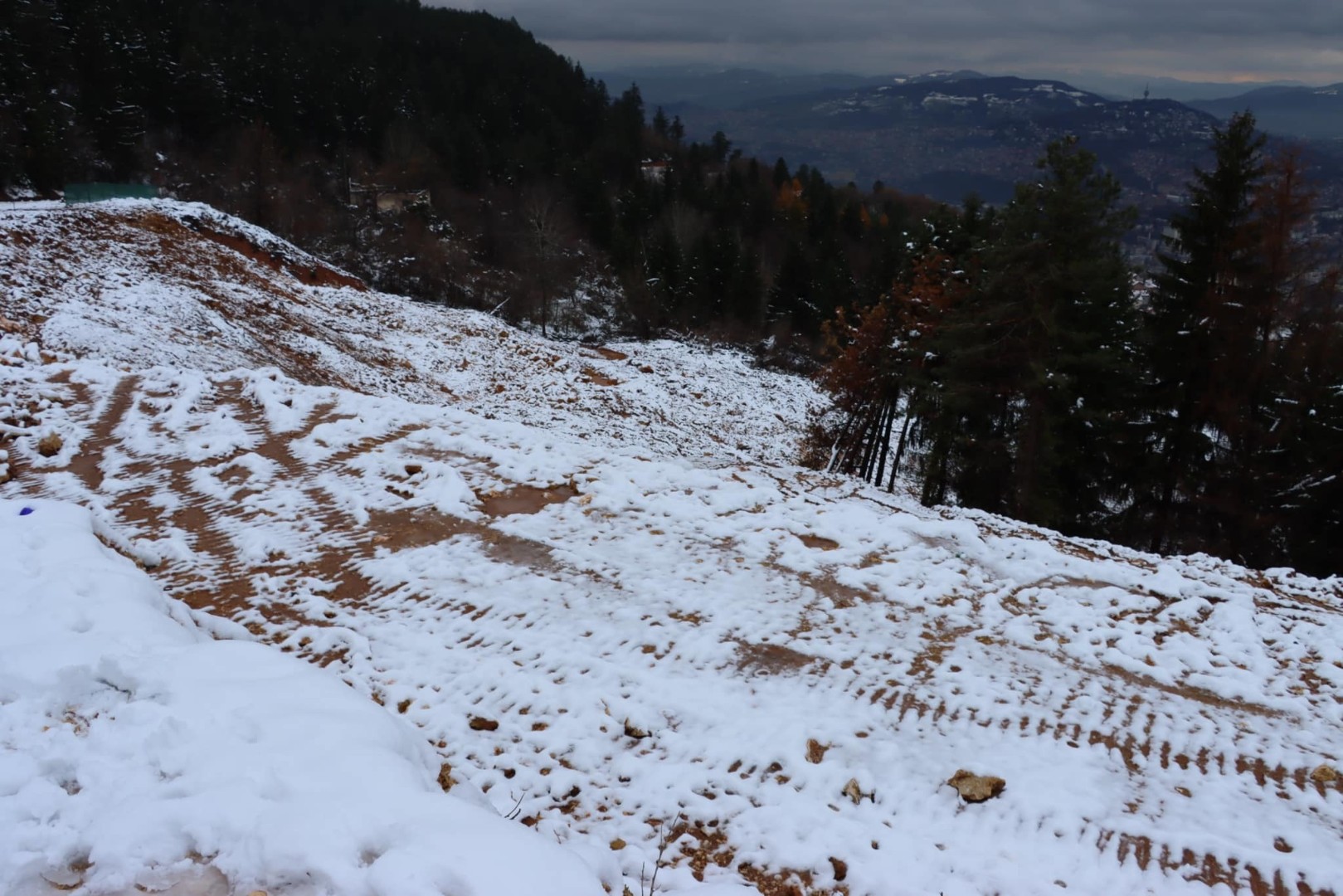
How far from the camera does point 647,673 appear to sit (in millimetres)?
6375

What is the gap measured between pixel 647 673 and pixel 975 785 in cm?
280

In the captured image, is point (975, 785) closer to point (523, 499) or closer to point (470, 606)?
point (470, 606)

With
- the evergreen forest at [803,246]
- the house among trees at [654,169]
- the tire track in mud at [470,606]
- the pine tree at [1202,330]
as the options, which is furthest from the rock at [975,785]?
the house among trees at [654,169]

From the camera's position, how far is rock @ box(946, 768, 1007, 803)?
4.91m

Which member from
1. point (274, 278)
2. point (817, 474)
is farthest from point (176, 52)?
point (817, 474)

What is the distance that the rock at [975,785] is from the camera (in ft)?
16.1

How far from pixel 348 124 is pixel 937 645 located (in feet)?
272

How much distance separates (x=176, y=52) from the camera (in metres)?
64.9

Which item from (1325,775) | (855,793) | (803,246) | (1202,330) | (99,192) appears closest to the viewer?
(855,793)

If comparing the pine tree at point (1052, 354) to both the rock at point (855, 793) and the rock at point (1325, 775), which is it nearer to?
the rock at point (1325, 775)

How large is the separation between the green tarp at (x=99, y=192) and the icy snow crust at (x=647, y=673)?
929 inches

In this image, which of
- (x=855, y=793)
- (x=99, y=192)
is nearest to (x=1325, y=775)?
(x=855, y=793)

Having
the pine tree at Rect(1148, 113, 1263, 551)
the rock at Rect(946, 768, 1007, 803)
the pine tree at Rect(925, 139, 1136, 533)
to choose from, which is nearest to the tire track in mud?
the rock at Rect(946, 768, 1007, 803)

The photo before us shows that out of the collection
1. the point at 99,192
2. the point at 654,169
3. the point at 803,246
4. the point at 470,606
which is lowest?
the point at 470,606
